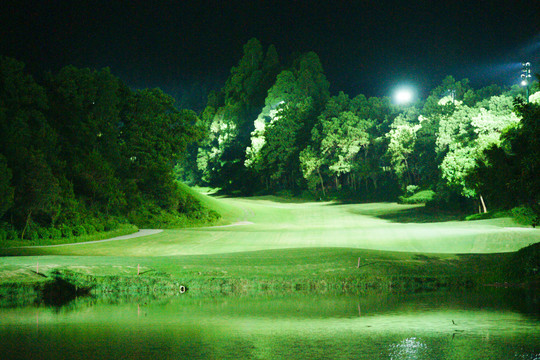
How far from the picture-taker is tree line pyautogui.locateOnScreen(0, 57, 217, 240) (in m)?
32.6

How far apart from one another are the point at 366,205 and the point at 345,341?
6345cm

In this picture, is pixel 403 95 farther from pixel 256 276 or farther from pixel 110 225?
pixel 256 276

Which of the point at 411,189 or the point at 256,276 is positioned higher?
the point at 411,189

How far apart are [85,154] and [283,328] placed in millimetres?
30486

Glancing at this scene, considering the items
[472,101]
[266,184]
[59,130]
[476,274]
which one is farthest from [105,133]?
[266,184]

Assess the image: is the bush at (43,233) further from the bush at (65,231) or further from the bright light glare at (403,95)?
the bright light glare at (403,95)

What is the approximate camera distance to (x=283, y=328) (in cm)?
→ 1399

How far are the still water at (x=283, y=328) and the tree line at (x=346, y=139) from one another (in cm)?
2290

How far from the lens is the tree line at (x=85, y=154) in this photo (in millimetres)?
32562

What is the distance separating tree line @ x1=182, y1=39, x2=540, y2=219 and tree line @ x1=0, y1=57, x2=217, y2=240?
748 cm

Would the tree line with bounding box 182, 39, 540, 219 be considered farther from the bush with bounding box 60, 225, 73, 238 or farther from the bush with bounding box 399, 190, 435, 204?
the bush with bounding box 60, 225, 73, 238

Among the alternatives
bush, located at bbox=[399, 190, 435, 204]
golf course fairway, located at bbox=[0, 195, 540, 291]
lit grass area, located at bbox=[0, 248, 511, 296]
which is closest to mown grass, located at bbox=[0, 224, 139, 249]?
golf course fairway, located at bbox=[0, 195, 540, 291]

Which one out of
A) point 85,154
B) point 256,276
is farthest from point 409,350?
point 85,154

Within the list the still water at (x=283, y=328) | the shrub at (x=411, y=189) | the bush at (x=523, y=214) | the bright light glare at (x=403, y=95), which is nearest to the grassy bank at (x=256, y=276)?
the still water at (x=283, y=328)
